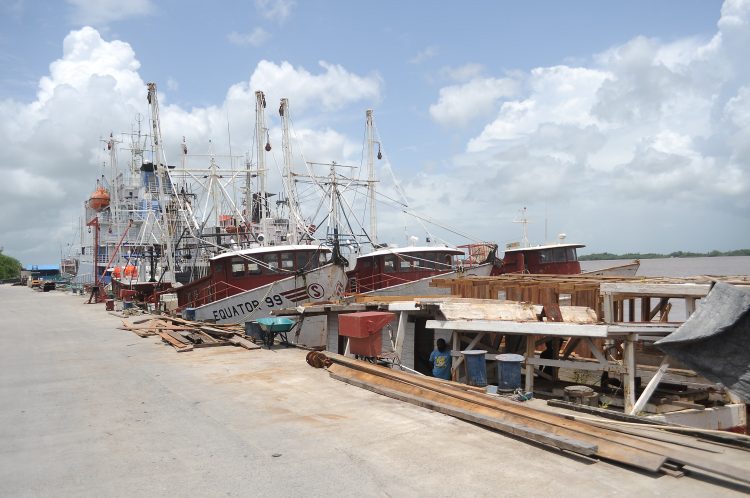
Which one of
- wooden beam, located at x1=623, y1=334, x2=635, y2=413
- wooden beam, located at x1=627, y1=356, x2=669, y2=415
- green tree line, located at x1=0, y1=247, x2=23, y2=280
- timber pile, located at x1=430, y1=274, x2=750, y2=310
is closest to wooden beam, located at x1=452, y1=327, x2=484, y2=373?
timber pile, located at x1=430, y1=274, x2=750, y2=310

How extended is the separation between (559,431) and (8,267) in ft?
485

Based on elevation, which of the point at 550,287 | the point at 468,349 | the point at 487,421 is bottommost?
the point at 487,421

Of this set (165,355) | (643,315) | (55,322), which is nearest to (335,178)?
(55,322)

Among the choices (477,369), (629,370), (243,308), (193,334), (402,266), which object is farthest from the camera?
(402,266)

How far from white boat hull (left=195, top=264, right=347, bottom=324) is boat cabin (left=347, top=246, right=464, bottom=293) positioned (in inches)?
144

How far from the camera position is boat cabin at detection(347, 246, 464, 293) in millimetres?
23875

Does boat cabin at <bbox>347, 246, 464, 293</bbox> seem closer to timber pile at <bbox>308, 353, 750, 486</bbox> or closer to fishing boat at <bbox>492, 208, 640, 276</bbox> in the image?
fishing boat at <bbox>492, 208, 640, 276</bbox>

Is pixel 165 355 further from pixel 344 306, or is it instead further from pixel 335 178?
pixel 335 178

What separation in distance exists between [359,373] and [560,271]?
18820 millimetres

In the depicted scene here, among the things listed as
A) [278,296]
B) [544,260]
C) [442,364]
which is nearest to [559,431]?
[442,364]

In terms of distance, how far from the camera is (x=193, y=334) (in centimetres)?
1802

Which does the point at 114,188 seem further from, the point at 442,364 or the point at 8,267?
the point at 8,267

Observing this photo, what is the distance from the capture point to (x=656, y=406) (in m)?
9.18

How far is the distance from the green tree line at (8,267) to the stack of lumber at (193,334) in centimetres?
12305
